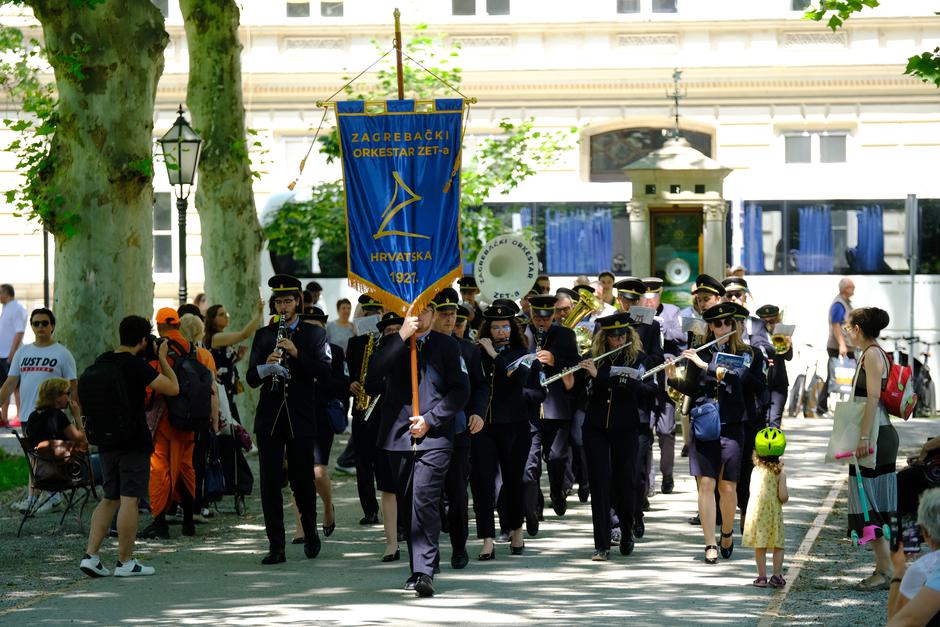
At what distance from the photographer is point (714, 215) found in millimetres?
25688

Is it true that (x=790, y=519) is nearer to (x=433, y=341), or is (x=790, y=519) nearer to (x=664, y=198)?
(x=433, y=341)

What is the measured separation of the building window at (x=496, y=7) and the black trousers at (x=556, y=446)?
68.7ft

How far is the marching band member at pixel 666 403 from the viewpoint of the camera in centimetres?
1677

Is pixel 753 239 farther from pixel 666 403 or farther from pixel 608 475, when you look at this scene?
pixel 608 475

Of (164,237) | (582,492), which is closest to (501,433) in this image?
→ (582,492)

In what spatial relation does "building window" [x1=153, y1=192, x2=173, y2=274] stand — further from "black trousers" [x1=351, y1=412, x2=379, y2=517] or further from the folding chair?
the folding chair

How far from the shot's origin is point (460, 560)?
12.7 m

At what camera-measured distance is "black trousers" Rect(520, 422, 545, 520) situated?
13953mm

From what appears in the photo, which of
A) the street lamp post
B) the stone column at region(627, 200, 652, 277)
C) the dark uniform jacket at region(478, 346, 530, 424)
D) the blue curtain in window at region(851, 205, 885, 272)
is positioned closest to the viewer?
the dark uniform jacket at region(478, 346, 530, 424)

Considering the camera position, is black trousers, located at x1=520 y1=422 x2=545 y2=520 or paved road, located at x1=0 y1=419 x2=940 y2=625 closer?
paved road, located at x1=0 y1=419 x2=940 y2=625

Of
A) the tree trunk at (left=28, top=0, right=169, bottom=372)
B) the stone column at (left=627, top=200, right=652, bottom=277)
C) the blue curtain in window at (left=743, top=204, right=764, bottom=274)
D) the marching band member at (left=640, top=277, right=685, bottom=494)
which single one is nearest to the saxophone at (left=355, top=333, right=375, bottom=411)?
the marching band member at (left=640, top=277, right=685, bottom=494)

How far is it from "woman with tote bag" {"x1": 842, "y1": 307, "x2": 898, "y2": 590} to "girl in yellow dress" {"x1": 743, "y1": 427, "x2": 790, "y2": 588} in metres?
0.47

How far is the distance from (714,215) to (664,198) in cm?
75

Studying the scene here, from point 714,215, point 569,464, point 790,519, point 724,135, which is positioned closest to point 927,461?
point 790,519
